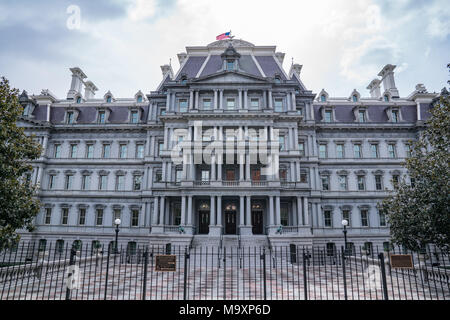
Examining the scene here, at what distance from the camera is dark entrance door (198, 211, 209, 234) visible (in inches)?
1206

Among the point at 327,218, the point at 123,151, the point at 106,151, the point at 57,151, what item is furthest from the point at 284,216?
the point at 57,151

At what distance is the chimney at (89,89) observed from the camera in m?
42.6

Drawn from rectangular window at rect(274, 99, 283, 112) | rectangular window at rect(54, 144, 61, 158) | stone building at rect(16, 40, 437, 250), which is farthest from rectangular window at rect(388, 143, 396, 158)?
rectangular window at rect(54, 144, 61, 158)

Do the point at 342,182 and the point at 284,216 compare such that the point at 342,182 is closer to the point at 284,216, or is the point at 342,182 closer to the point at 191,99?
the point at 284,216

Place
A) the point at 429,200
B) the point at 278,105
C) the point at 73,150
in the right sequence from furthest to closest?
the point at 73,150, the point at 278,105, the point at 429,200

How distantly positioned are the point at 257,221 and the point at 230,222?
2.97 metres

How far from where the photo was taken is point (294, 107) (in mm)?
31703

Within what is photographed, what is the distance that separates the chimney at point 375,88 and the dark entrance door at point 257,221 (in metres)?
25.5

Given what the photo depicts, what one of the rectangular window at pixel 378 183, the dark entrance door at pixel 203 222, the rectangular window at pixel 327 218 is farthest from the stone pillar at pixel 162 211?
the rectangular window at pixel 378 183

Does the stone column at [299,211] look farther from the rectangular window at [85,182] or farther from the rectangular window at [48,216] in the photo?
the rectangular window at [48,216]

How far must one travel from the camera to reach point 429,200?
1267cm
